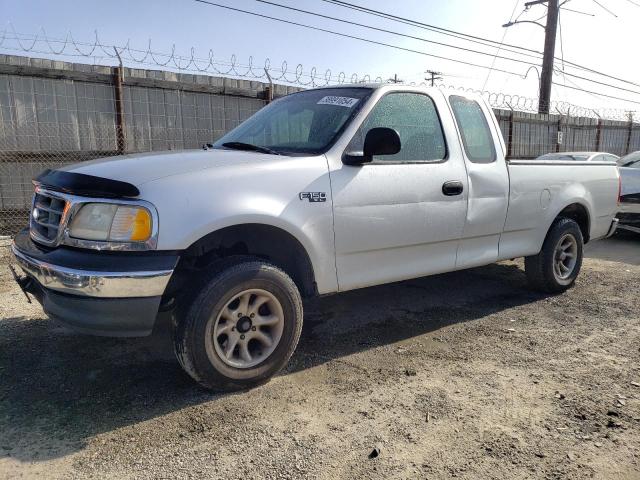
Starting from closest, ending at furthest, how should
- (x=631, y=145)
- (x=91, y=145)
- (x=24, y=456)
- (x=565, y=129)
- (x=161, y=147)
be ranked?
(x=24, y=456) < (x=91, y=145) < (x=161, y=147) < (x=565, y=129) < (x=631, y=145)

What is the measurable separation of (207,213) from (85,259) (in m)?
0.70

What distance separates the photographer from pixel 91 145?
8305mm

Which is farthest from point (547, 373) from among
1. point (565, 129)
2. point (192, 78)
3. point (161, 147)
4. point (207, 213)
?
point (565, 129)

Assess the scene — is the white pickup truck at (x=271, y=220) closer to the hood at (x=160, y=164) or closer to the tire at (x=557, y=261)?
the hood at (x=160, y=164)

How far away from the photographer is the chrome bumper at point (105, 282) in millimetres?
2732

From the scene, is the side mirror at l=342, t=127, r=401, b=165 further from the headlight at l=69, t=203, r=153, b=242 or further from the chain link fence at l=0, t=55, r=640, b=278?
the chain link fence at l=0, t=55, r=640, b=278

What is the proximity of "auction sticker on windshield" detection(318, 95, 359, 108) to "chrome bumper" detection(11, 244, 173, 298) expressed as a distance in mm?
1903

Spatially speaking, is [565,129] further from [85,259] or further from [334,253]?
[85,259]

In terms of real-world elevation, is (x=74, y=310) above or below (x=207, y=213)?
below

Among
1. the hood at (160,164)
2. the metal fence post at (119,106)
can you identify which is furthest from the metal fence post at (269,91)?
the hood at (160,164)

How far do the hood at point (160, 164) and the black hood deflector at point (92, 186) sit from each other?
51 millimetres

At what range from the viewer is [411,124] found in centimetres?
412

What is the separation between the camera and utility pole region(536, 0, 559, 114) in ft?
60.1

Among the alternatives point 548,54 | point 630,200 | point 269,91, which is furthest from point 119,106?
point 548,54
